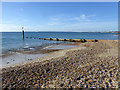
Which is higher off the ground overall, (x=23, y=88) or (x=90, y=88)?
(x=90, y=88)

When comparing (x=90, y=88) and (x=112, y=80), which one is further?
(x=112, y=80)

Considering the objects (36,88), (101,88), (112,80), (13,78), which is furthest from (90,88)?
(13,78)

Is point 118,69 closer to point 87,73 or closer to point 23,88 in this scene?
point 87,73

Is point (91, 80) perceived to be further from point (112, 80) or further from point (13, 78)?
point (13, 78)

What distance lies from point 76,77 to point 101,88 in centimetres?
126

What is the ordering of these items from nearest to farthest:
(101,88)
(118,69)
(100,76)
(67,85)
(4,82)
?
(101,88)
(67,85)
(100,76)
(4,82)
(118,69)

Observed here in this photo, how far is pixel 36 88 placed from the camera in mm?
4215

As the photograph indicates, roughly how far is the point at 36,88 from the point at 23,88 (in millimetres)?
643

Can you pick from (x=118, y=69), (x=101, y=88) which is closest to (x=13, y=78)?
(x=101, y=88)

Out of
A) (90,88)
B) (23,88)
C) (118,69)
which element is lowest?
(23,88)

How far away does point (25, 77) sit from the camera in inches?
206

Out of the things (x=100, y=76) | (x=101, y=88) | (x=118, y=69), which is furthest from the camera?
(x=118, y=69)

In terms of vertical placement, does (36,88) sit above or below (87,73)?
below

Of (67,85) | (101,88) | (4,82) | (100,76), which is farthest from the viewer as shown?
(4,82)
